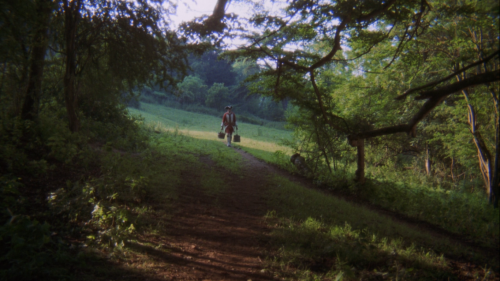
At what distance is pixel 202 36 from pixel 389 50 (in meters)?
6.57

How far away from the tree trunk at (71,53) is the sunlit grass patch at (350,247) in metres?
7.15

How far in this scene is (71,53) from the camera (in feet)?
26.9

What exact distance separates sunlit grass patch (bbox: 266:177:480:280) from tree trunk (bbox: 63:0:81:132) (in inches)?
282

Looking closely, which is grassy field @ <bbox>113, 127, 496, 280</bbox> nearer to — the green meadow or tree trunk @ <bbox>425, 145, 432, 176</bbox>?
the green meadow

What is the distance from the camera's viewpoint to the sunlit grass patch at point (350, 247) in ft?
12.4

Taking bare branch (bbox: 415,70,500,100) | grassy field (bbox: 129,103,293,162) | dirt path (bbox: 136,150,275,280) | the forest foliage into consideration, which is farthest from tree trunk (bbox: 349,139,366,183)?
bare branch (bbox: 415,70,500,100)

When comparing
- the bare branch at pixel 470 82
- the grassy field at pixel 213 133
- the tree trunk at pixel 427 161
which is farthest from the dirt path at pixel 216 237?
the tree trunk at pixel 427 161

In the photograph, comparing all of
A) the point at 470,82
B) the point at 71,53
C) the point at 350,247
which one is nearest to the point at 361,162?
the point at 350,247

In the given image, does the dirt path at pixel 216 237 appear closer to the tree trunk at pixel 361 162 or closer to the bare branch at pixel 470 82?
the bare branch at pixel 470 82

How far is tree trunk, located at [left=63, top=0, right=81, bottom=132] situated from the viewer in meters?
7.84

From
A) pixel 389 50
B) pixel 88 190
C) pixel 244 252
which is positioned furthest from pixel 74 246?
pixel 389 50

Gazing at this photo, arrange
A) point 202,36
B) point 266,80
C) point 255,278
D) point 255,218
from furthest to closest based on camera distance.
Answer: point 266,80, point 202,36, point 255,218, point 255,278

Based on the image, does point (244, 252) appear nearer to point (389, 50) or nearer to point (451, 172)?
point (389, 50)

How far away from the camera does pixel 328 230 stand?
5.09 metres
